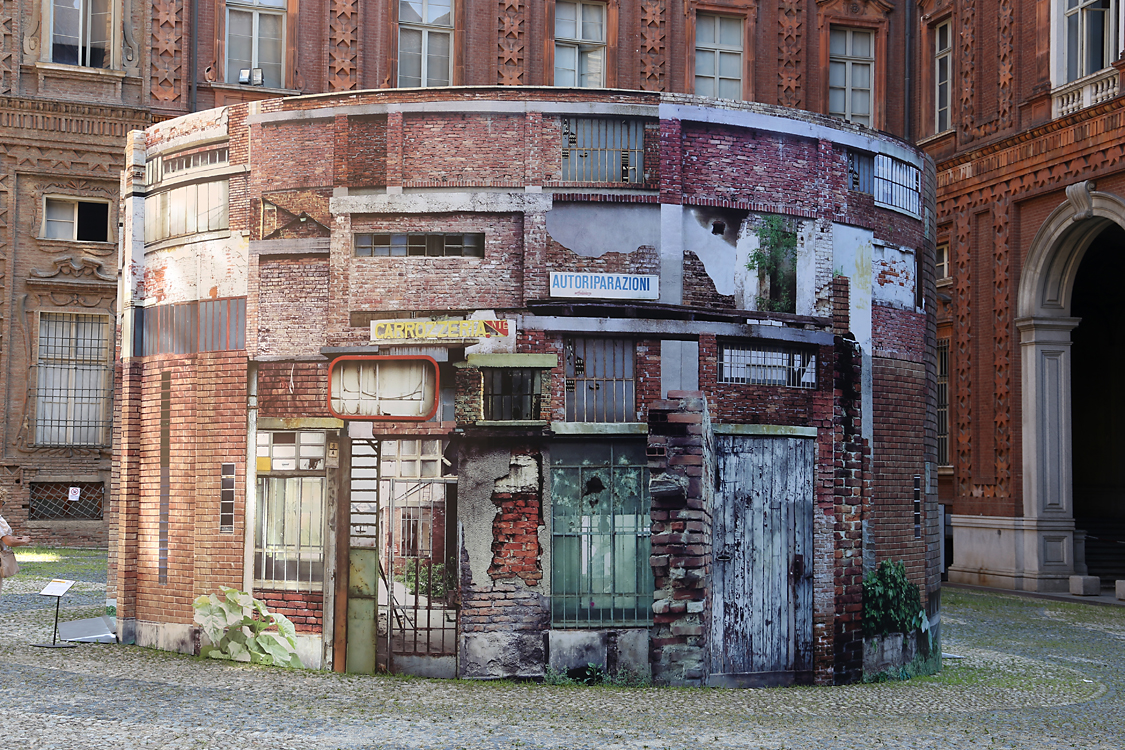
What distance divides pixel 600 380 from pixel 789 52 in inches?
Answer: 876

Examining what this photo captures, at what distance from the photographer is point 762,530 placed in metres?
10.6

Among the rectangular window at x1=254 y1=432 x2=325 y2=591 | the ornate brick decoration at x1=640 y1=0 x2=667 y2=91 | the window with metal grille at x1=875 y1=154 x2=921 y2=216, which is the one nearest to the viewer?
the rectangular window at x1=254 y1=432 x2=325 y2=591

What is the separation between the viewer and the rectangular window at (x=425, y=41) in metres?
28.5

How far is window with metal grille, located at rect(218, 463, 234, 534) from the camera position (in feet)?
35.5

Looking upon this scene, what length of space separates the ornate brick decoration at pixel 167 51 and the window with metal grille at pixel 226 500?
60.0 feet

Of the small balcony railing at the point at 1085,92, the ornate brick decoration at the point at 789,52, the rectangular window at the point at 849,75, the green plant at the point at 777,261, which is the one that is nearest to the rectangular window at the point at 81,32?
the ornate brick decoration at the point at 789,52

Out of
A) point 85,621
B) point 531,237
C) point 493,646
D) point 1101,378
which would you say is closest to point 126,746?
point 493,646

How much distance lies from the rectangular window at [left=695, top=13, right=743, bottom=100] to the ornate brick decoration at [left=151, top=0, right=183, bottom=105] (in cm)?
1233

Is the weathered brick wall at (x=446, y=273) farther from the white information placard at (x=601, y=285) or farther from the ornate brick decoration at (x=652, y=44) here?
the ornate brick decoration at (x=652, y=44)

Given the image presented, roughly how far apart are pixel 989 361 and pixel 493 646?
1787cm

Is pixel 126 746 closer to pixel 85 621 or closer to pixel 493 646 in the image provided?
pixel 493 646

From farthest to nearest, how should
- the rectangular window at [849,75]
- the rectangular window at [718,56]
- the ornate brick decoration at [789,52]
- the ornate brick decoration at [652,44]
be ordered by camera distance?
the rectangular window at [849,75] → the ornate brick decoration at [789,52] → the rectangular window at [718,56] → the ornate brick decoration at [652,44]

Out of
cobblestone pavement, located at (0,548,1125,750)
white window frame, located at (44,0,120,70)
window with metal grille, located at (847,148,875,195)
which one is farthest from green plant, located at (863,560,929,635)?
white window frame, located at (44,0,120,70)

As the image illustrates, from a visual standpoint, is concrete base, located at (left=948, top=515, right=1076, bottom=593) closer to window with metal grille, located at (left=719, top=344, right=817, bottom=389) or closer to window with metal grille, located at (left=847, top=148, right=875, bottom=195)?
window with metal grille, located at (left=847, top=148, right=875, bottom=195)
